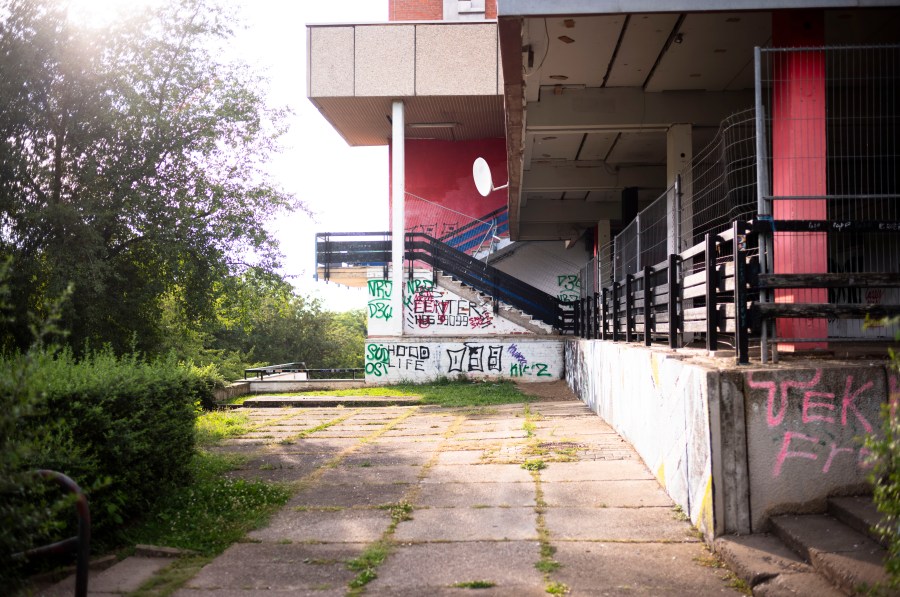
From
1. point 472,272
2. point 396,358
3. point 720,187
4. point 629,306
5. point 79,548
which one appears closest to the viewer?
point 79,548

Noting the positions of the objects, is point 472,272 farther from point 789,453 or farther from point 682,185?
point 789,453

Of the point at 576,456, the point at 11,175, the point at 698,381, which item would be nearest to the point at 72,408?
the point at 698,381

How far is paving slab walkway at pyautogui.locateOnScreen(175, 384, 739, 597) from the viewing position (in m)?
4.49

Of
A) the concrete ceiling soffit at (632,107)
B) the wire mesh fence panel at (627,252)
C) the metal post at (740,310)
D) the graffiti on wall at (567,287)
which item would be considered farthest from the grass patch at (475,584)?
the graffiti on wall at (567,287)

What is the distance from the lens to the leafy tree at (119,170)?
11.2m

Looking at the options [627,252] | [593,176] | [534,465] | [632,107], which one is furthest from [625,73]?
[534,465]

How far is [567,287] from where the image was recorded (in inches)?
1110

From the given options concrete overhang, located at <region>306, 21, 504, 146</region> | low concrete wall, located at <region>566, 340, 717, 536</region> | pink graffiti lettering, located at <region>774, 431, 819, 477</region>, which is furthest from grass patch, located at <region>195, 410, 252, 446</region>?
concrete overhang, located at <region>306, 21, 504, 146</region>

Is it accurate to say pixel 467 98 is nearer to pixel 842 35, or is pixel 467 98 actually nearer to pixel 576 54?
pixel 576 54

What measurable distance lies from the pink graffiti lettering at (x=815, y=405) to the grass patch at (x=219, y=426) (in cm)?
723

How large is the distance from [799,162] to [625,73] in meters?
5.05

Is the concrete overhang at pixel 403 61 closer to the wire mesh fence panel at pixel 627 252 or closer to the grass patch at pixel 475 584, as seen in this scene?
the wire mesh fence panel at pixel 627 252

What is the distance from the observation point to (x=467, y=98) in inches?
931

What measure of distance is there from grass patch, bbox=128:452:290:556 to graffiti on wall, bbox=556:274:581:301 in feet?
69.7
